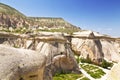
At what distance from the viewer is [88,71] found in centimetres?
4219

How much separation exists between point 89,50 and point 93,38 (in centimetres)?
436

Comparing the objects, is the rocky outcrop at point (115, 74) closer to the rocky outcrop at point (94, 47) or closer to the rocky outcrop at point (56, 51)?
the rocky outcrop at point (56, 51)

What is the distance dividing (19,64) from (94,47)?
46647mm

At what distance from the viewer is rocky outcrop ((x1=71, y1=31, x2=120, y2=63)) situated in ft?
181

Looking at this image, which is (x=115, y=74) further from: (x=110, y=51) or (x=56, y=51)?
(x=110, y=51)

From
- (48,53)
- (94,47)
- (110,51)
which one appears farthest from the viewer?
(110,51)

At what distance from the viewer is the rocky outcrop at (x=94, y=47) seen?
181ft

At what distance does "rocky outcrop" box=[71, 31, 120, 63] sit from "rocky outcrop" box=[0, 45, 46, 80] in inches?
1705

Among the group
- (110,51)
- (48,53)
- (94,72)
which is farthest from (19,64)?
(110,51)

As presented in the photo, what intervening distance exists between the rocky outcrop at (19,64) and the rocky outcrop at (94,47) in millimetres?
43295

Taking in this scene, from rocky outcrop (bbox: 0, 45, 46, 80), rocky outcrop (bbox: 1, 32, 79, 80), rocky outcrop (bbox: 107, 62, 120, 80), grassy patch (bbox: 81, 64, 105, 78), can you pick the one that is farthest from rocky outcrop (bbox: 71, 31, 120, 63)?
rocky outcrop (bbox: 107, 62, 120, 80)

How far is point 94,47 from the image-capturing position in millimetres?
56062

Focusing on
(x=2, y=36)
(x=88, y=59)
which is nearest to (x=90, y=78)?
(x=88, y=59)

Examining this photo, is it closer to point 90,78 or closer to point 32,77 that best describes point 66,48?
point 90,78
